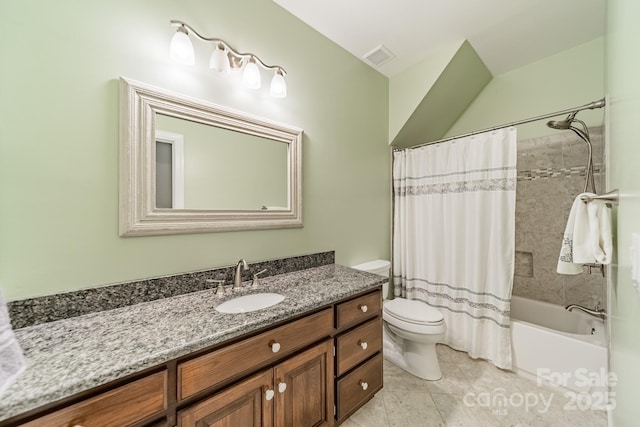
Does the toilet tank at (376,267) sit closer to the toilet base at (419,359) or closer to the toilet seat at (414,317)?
the toilet seat at (414,317)

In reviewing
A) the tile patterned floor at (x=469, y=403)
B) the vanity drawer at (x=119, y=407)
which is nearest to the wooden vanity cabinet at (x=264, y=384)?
the vanity drawer at (x=119, y=407)

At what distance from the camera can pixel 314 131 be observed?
6.01ft

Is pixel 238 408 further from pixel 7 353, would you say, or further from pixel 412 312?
pixel 412 312

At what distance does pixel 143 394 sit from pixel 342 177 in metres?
1.73

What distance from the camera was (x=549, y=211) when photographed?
7.05 feet

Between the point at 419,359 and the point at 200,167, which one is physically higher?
the point at 200,167

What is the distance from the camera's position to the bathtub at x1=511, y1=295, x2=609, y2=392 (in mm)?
1512

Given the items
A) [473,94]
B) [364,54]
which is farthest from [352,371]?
[473,94]

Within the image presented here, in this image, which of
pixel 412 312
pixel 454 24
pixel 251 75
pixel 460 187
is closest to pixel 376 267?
pixel 412 312

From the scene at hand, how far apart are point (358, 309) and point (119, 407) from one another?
105cm

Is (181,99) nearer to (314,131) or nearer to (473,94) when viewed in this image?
(314,131)

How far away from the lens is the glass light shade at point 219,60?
1.29m

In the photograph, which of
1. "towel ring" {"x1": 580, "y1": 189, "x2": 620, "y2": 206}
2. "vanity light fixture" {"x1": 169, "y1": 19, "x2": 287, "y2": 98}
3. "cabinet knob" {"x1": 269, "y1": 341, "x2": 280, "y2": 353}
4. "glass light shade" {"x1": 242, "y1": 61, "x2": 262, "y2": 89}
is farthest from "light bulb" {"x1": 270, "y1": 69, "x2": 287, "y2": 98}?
"towel ring" {"x1": 580, "y1": 189, "x2": 620, "y2": 206}

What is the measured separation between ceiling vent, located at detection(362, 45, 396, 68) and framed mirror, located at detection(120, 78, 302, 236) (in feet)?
3.49
